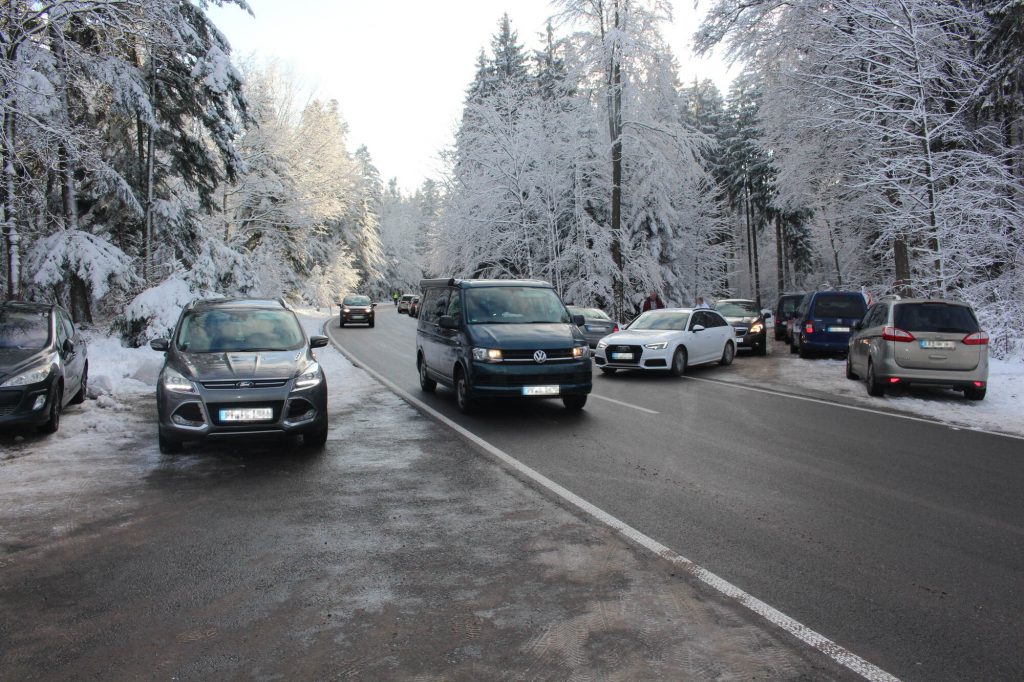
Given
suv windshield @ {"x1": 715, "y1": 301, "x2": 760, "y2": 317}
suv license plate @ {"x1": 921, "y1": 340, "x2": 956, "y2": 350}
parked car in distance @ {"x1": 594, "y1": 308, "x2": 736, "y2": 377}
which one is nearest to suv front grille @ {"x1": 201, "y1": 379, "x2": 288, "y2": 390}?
parked car in distance @ {"x1": 594, "y1": 308, "x2": 736, "y2": 377}

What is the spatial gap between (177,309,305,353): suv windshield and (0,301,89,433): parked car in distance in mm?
1829

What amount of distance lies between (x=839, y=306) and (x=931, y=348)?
27.2 ft

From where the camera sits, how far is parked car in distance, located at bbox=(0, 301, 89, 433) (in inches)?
316

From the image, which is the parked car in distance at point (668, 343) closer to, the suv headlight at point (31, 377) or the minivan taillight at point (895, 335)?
the minivan taillight at point (895, 335)

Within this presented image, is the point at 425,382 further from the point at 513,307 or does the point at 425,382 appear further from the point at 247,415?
the point at 247,415

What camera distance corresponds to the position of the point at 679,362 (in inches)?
605

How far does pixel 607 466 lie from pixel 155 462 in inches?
197

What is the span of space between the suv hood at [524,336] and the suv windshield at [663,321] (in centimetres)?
612

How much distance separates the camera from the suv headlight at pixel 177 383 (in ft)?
24.0

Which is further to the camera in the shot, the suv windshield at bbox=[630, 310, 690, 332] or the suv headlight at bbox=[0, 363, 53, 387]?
the suv windshield at bbox=[630, 310, 690, 332]

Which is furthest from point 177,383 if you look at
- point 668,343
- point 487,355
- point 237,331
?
point 668,343

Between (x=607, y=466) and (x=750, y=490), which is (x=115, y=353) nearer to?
(x=607, y=466)

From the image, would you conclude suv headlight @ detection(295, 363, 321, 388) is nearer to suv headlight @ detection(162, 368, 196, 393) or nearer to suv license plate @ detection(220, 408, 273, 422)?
suv license plate @ detection(220, 408, 273, 422)

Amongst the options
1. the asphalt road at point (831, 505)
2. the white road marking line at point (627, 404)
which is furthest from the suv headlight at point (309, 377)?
the white road marking line at point (627, 404)
